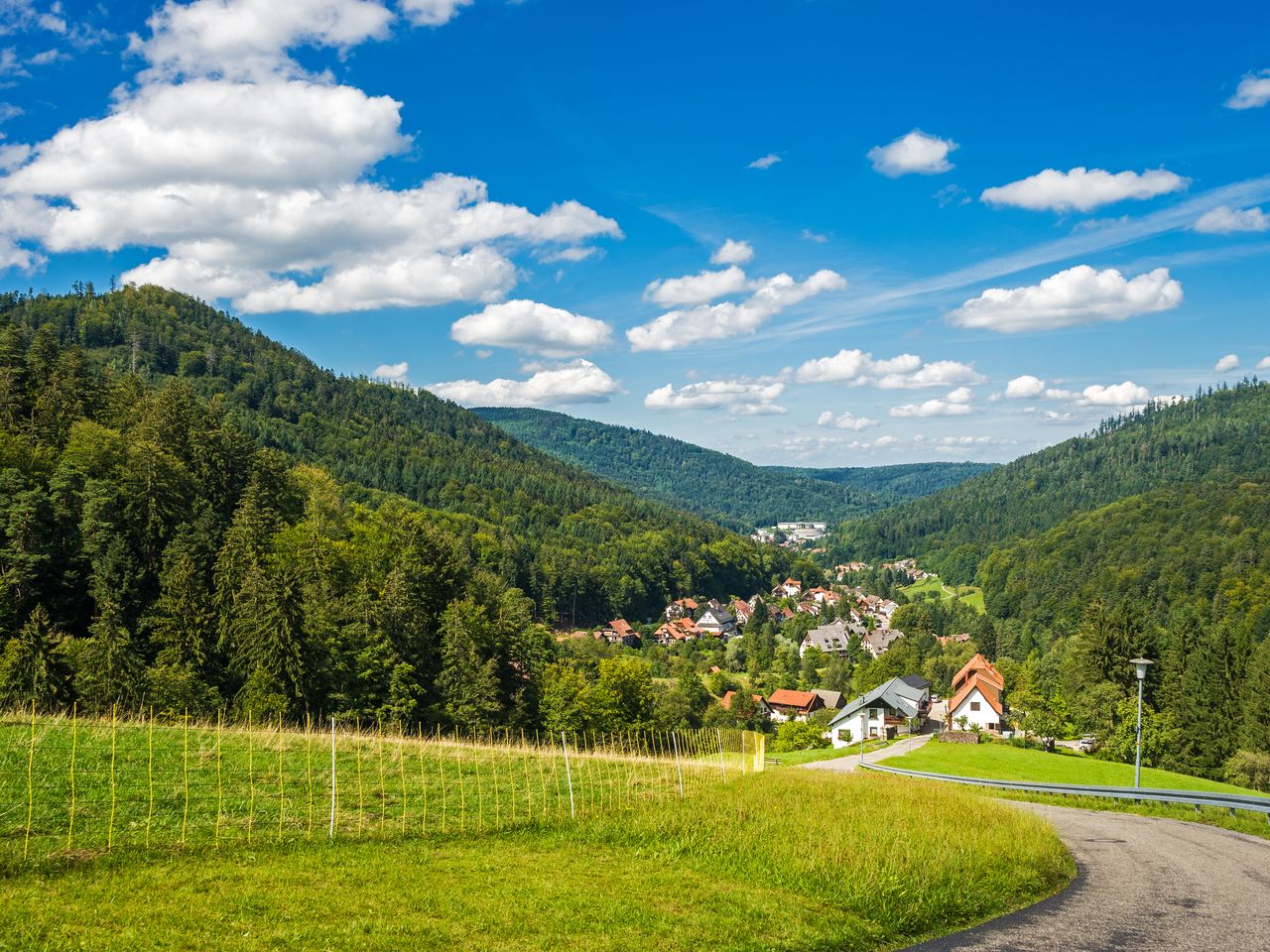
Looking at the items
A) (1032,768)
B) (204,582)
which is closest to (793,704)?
(1032,768)

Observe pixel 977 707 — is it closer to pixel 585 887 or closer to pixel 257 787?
pixel 585 887

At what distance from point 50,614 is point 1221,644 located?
73.6 meters

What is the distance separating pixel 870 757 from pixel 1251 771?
21.1m

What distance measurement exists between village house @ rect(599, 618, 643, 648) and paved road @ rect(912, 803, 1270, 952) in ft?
339

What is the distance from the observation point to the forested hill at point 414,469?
133m

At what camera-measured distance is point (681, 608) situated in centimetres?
15500

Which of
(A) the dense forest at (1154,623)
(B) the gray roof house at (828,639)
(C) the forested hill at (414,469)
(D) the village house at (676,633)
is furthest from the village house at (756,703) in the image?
(C) the forested hill at (414,469)

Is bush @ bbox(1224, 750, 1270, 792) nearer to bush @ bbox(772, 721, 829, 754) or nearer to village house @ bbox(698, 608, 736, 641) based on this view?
bush @ bbox(772, 721, 829, 754)

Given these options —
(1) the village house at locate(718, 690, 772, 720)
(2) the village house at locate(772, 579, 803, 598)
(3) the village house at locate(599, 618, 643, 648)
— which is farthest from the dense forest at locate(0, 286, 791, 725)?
(2) the village house at locate(772, 579, 803, 598)

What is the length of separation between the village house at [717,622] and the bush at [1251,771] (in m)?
99.2

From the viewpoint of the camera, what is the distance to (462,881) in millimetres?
10133

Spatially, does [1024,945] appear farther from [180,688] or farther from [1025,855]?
[180,688]

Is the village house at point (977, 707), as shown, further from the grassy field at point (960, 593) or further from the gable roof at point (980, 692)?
the grassy field at point (960, 593)

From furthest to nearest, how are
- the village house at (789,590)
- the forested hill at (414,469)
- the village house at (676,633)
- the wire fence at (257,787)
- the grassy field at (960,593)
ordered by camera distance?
the village house at (789,590)
the grassy field at (960,593)
the forested hill at (414,469)
the village house at (676,633)
the wire fence at (257,787)
